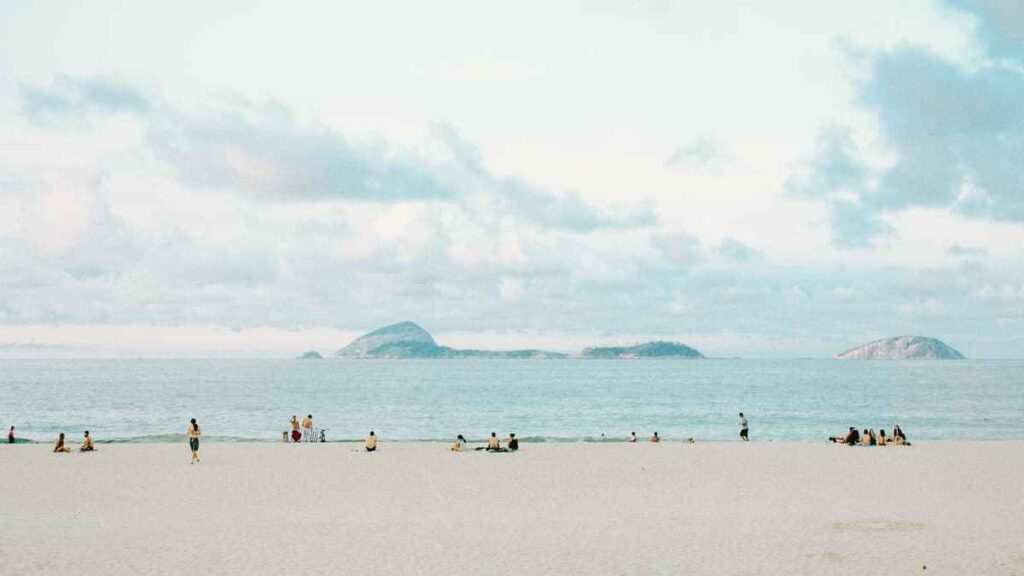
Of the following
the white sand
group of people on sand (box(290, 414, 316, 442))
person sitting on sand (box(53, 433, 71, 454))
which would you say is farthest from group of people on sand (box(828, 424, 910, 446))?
person sitting on sand (box(53, 433, 71, 454))

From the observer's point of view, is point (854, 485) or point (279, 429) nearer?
point (854, 485)

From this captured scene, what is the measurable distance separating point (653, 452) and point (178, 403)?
242ft

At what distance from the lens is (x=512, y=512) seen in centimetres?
2469

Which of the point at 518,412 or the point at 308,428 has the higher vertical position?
the point at 308,428

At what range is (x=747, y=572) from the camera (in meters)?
17.4

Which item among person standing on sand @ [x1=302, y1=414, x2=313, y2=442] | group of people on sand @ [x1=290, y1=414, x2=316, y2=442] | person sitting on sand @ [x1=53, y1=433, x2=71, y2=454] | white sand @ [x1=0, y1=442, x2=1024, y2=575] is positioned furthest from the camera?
person standing on sand @ [x1=302, y1=414, x2=313, y2=442]

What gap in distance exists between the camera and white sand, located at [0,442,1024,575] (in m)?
18.4

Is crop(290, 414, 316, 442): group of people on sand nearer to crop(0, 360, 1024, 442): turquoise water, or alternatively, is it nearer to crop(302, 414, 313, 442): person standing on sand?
crop(302, 414, 313, 442): person standing on sand

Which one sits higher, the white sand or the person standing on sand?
the person standing on sand

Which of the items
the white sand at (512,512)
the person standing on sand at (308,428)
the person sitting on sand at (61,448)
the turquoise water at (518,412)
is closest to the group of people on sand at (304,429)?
the person standing on sand at (308,428)

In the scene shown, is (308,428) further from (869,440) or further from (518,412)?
(518,412)

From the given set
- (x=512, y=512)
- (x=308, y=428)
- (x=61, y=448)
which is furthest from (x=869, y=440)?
(x=61, y=448)

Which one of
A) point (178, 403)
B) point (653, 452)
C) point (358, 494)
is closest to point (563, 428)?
point (653, 452)

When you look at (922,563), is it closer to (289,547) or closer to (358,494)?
(289,547)
